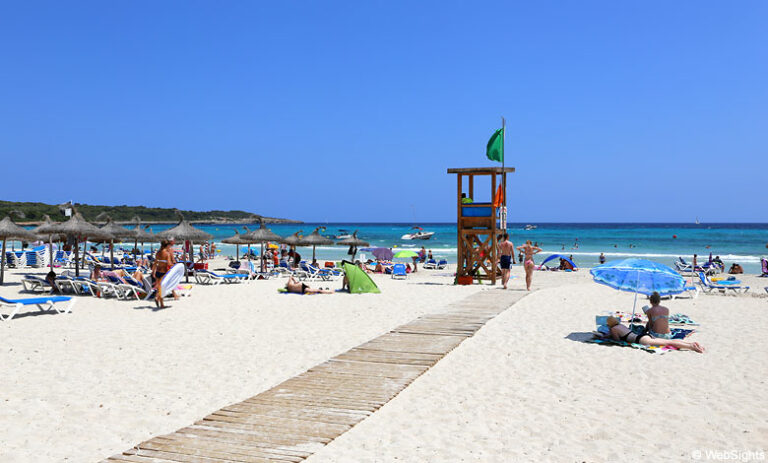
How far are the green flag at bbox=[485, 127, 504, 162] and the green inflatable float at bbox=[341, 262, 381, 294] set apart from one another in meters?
5.66

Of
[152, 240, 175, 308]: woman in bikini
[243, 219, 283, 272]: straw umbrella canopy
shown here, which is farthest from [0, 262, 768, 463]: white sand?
[243, 219, 283, 272]: straw umbrella canopy

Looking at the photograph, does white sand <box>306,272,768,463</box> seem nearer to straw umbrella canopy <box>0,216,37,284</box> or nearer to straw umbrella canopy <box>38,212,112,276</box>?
straw umbrella canopy <box>38,212,112,276</box>

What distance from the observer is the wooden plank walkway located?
13.2 ft

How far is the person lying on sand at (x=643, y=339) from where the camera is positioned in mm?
7414

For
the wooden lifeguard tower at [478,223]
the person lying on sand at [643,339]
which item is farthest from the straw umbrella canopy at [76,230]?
the person lying on sand at [643,339]

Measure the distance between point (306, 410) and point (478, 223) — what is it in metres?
11.3

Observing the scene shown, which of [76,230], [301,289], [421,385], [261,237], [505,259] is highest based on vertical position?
[76,230]

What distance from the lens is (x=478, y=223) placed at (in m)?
15.5

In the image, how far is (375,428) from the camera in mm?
4598

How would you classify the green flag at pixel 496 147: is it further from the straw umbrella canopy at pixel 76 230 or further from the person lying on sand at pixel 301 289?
the straw umbrella canopy at pixel 76 230

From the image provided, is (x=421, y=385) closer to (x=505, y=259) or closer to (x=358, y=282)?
(x=358, y=282)

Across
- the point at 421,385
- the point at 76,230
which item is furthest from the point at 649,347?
the point at 76,230

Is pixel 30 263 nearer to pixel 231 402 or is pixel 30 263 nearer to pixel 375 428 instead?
pixel 231 402

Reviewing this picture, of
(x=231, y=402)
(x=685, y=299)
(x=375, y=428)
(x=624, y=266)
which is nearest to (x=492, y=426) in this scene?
(x=375, y=428)
